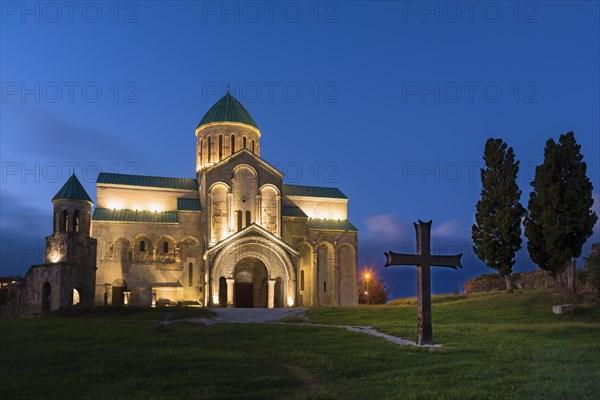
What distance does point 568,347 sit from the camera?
17.7 metres

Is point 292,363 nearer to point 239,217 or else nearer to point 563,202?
point 563,202

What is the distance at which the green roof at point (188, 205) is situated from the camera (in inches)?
1839

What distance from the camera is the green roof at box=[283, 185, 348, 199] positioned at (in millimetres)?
53000

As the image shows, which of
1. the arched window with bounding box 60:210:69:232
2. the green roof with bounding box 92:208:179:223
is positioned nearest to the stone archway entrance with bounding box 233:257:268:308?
the green roof with bounding box 92:208:179:223

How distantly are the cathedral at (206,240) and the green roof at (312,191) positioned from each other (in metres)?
0.23

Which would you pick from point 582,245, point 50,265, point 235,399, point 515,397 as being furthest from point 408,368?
point 50,265

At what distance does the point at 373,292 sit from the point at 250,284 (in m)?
24.2

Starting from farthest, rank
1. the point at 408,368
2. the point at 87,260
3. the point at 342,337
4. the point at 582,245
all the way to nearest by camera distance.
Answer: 1. the point at 87,260
2. the point at 582,245
3. the point at 342,337
4. the point at 408,368

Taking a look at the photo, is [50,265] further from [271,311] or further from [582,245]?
[582,245]

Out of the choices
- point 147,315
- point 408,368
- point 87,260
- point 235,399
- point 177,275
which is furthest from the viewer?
point 177,275

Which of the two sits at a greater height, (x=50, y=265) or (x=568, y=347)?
(x=50, y=265)

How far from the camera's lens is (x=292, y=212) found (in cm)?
4909

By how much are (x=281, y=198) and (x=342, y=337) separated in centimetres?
2685

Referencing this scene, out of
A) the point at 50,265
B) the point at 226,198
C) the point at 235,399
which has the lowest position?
the point at 235,399
